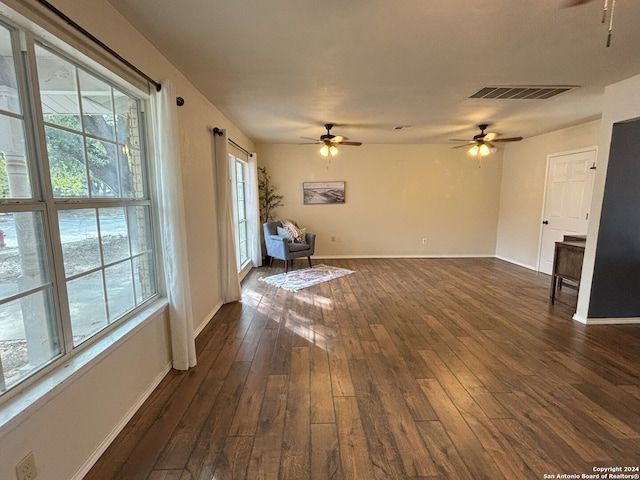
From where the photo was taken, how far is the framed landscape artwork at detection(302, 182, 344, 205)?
20.5 ft

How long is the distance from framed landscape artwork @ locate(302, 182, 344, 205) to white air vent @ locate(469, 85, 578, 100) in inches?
133

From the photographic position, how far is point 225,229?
3654 millimetres

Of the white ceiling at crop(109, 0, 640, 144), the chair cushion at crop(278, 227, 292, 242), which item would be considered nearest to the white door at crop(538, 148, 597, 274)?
the white ceiling at crop(109, 0, 640, 144)

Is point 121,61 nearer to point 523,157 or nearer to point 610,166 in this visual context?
point 610,166

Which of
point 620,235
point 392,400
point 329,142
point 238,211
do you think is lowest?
point 392,400

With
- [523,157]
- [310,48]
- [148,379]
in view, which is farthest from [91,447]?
[523,157]

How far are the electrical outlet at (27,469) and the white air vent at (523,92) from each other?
408 centimetres

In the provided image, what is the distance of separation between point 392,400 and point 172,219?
2.00 m

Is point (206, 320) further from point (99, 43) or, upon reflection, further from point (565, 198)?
point (565, 198)

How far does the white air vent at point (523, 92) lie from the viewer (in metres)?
2.93

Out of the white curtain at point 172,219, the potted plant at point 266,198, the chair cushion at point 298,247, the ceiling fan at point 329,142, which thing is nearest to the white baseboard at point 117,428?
the white curtain at point 172,219

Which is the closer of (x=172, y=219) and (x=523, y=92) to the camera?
(x=172, y=219)

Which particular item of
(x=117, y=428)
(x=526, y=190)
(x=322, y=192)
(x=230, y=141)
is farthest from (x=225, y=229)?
(x=526, y=190)

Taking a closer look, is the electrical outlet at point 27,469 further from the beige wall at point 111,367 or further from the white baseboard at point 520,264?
the white baseboard at point 520,264
